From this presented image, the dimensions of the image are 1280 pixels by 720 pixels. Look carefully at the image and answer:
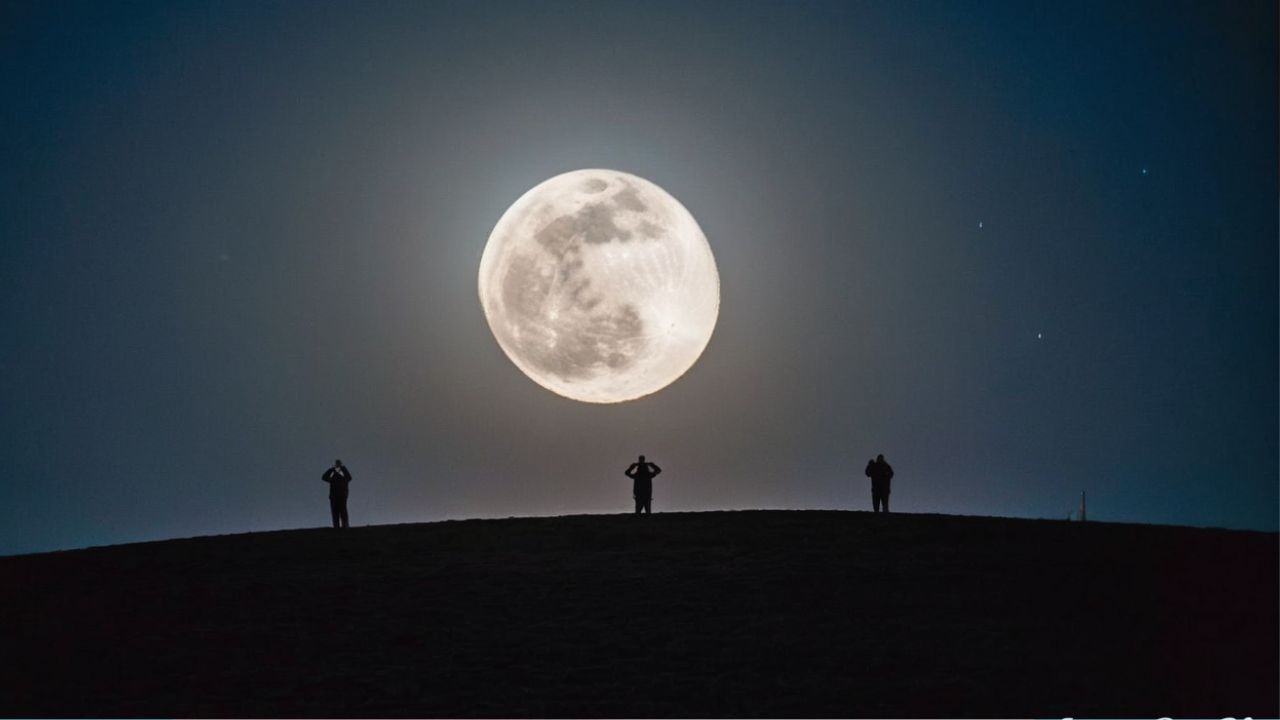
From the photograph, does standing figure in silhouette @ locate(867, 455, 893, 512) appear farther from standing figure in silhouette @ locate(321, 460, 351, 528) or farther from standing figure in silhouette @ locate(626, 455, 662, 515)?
standing figure in silhouette @ locate(321, 460, 351, 528)

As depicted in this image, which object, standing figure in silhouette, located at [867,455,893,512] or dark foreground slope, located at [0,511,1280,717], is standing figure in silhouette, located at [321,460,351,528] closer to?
dark foreground slope, located at [0,511,1280,717]

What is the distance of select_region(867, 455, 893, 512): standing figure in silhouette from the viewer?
25.8m

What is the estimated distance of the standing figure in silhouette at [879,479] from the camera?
25.8 metres

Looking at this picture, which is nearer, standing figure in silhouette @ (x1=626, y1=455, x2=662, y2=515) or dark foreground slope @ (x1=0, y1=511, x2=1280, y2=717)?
dark foreground slope @ (x1=0, y1=511, x2=1280, y2=717)

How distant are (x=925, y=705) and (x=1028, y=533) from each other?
10423mm

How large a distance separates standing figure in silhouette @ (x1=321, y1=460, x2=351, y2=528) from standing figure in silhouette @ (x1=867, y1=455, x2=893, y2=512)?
453 inches

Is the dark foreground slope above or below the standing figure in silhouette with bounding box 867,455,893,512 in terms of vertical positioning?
below

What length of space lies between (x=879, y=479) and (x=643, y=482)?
5281 millimetres

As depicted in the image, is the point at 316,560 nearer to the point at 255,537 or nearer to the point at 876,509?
the point at 255,537

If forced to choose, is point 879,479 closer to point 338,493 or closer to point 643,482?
point 643,482

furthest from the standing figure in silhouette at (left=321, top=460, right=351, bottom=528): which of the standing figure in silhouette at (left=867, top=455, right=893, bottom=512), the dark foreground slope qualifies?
the standing figure in silhouette at (left=867, top=455, right=893, bottom=512)

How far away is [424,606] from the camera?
15.9 m

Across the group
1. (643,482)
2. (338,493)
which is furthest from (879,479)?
(338,493)

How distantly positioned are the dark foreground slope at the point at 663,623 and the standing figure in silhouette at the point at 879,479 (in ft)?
12.8
